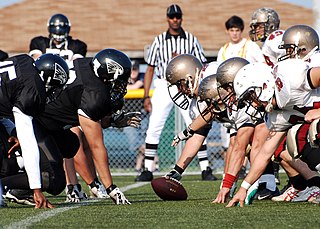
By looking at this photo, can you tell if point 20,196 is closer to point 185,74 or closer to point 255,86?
point 185,74

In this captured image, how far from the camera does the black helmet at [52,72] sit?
22.1 ft

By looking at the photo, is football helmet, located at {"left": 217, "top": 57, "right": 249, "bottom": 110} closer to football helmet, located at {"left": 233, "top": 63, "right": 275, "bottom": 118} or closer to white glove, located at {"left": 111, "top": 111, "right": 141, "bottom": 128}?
football helmet, located at {"left": 233, "top": 63, "right": 275, "bottom": 118}

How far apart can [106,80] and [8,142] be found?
91cm

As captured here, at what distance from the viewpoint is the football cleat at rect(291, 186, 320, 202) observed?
7215 mm

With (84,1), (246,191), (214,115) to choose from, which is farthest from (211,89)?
(84,1)

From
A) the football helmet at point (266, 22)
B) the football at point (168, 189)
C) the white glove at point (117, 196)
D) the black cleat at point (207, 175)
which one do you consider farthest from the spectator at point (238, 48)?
the white glove at point (117, 196)

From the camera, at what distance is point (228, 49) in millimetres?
10734

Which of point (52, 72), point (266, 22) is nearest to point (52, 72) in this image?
point (52, 72)

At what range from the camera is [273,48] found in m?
8.25

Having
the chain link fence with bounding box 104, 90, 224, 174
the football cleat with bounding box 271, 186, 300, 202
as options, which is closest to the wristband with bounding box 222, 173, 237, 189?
the football cleat with bounding box 271, 186, 300, 202

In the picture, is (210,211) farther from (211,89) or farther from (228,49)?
(228,49)

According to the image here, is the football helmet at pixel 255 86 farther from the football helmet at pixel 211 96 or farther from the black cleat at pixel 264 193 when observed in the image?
the black cleat at pixel 264 193

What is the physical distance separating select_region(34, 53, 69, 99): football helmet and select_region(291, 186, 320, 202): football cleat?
6.52ft

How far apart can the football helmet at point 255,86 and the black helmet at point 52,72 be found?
3.94 feet
